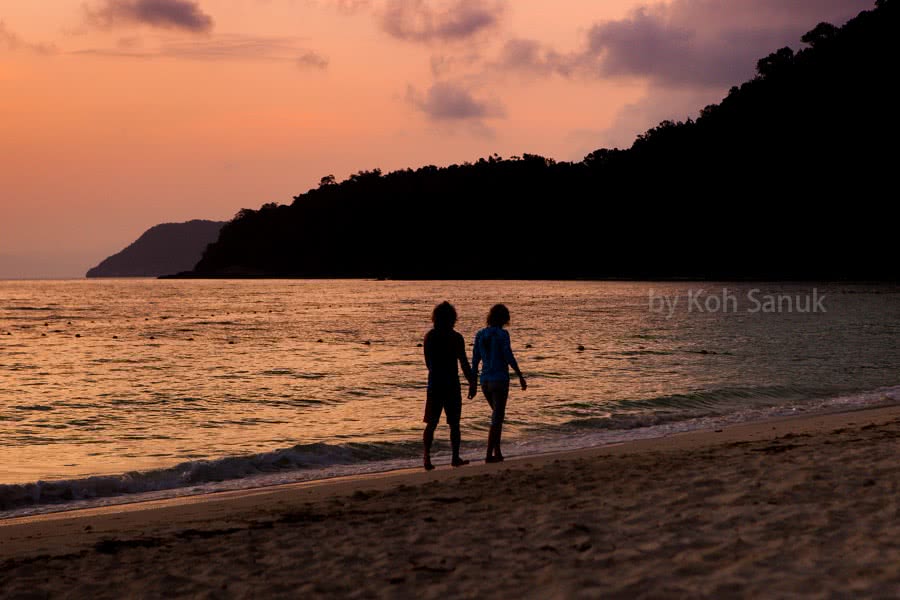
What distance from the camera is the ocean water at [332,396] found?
12844 mm

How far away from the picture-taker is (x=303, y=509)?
8.80 m

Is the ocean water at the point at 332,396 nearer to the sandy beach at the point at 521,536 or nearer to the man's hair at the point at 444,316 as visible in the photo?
the sandy beach at the point at 521,536

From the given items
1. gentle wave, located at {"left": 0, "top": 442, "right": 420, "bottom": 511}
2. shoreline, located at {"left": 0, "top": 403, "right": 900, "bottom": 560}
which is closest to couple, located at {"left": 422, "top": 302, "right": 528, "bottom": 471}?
shoreline, located at {"left": 0, "top": 403, "right": 900, "bottom": 560}

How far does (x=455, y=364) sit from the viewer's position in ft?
36.5

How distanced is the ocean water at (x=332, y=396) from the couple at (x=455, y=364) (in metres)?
1.93

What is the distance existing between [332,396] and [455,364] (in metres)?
10.7

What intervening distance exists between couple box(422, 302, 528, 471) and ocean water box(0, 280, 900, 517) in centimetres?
193

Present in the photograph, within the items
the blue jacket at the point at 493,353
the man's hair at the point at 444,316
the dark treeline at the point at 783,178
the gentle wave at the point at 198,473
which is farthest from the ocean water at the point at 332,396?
the dark treeline at the point at 783,178

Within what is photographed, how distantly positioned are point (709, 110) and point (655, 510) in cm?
17782

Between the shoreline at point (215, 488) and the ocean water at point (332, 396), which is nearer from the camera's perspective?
the shoreline at point (215, 488)

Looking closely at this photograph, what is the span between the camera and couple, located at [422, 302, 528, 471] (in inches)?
433

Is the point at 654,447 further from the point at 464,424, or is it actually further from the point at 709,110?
the point at 709,110

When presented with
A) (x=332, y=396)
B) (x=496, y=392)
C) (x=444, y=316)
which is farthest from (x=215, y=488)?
(x=332, y=396)

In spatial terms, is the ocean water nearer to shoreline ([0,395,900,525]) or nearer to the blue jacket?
shoreline ([0,395,900,525])
